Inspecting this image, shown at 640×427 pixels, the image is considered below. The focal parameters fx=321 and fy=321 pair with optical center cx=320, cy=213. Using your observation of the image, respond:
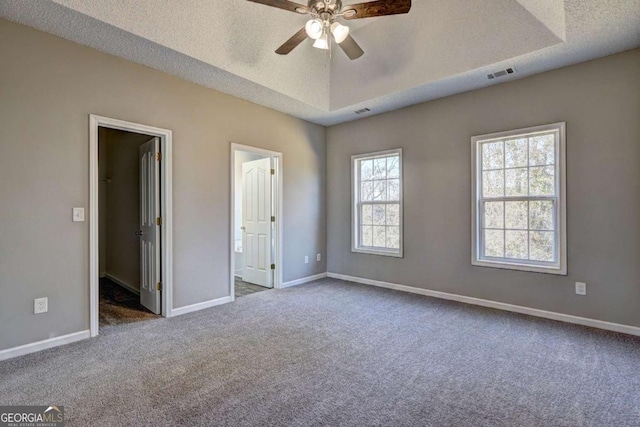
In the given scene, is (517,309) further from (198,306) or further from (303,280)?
(198,306)

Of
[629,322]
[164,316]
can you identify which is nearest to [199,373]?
[164,316]

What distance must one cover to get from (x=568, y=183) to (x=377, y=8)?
108 inches

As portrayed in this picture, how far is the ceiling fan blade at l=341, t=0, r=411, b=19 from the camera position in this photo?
91.8 inches

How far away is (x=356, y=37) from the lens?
421cm

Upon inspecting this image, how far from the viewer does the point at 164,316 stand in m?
3.66

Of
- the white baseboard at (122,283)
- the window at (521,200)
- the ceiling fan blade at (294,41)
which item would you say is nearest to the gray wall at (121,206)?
the white baseboard at (122,283)

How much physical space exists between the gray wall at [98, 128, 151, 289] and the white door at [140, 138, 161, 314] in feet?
2.00

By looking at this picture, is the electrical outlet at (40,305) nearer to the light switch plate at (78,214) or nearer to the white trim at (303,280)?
the light switch plate at (78,214)

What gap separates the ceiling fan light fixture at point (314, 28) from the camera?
2551 millimetres

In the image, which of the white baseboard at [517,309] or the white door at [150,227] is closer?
the white baseboard at [517,309]

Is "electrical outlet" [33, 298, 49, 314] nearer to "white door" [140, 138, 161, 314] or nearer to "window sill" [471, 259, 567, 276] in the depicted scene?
"white door" [140, 138, 161, 314]

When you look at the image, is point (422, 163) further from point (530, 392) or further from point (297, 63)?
point (530, 392)

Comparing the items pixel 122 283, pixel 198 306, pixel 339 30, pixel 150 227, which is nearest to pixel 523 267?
pixel 339 30

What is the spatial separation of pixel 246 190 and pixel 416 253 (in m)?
2.96
